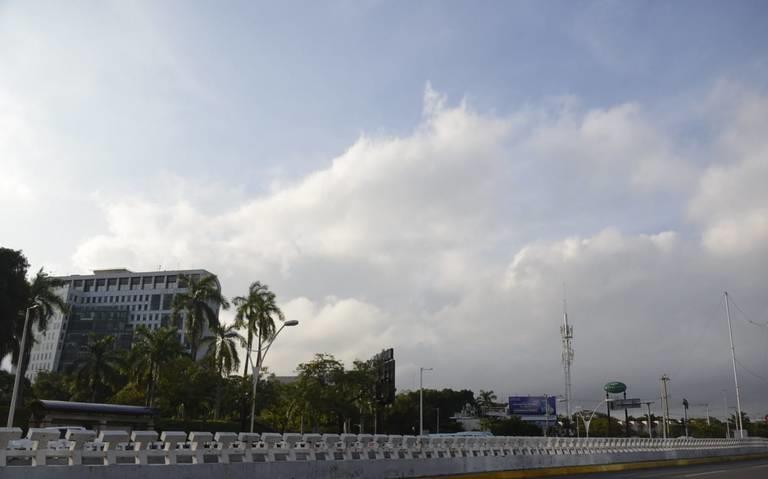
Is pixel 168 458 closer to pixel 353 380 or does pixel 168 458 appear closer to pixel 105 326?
pixel 353 380

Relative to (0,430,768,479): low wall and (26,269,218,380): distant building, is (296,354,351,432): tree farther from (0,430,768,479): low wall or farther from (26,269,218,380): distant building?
(26,269,218,380): distant building

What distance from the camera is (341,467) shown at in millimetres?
15641

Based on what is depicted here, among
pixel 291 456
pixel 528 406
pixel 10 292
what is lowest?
pixel 291 456

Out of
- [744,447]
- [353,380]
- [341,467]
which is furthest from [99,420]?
[744,447]

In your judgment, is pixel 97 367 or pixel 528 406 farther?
pixel 528 406

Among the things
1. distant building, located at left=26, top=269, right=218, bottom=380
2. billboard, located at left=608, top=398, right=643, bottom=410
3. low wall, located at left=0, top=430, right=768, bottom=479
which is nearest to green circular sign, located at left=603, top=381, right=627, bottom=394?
billboard, located at left=608, top=398, right=643, bottom=410

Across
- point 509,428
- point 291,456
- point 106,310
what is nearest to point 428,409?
point 509,428

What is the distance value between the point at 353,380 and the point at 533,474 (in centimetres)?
4342

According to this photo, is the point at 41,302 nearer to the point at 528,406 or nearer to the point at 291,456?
the point at 291,456

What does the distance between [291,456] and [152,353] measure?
171ft

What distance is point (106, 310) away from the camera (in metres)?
166

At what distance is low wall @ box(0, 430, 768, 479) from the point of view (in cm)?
1127

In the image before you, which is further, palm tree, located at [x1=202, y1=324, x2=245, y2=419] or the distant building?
the distant building

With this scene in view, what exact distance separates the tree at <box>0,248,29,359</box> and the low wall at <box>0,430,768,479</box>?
3563 cm
